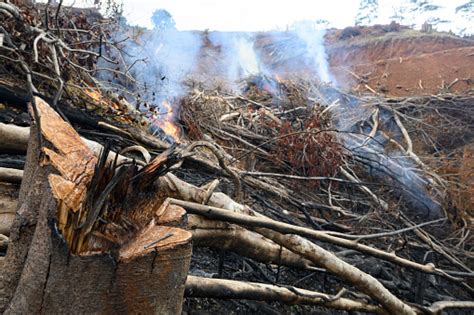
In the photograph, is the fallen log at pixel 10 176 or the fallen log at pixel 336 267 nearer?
the fallen log at pixel 10 176

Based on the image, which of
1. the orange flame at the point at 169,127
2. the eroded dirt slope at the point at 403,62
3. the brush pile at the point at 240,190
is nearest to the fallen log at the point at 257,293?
the brush pile at the point at 240,190

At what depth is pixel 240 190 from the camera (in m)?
2.85

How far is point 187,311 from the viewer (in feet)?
7.80

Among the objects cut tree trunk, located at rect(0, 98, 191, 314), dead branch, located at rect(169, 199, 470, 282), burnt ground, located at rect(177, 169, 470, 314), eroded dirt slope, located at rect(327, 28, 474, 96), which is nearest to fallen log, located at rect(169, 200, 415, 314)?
dead branch, located at rect(169, 199, 470, 282)

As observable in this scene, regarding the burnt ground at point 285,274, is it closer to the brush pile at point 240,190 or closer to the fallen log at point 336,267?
the brush pile at point 240,190

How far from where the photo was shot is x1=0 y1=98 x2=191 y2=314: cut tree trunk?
1030 millimetres

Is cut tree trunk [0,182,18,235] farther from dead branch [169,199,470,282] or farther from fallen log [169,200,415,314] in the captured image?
fallen log [169,200,415,314]

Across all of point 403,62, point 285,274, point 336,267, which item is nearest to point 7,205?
point 336,267

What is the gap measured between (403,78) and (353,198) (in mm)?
10668

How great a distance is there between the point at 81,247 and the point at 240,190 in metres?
1.86

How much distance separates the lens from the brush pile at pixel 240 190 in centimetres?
115

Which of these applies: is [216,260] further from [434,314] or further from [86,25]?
[86,25]

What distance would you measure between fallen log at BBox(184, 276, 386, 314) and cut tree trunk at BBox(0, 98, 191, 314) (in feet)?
2.74

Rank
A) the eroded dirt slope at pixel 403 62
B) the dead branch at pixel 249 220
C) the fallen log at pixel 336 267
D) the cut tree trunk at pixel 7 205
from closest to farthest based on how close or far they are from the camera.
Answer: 1. the cut tree trunk at pixel 7 205
2. the dead branch at pixel 249 220
3. the fallen log at pixel 336 267
4. the eroded dirt slope at pixel 403 62
